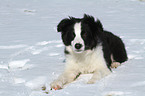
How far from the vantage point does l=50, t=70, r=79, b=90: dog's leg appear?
389cm

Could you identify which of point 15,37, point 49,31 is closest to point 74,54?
point 15,37

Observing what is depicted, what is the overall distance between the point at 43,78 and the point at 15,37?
3.52 metres

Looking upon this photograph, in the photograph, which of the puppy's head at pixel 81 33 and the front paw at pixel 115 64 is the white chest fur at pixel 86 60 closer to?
the puppy's head at pixel 81 33

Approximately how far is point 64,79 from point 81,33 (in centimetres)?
77

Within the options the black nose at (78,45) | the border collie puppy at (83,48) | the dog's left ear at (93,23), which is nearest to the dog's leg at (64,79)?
the border collie puppy at (83,48)

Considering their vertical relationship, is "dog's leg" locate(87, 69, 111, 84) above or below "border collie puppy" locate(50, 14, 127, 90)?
below

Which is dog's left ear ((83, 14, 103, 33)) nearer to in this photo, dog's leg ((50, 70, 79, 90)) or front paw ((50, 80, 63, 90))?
dog's leg ((50, 70, 79, 90))

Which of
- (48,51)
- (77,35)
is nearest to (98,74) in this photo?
(77,35)

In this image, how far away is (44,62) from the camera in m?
5.29

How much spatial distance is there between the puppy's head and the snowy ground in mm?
519

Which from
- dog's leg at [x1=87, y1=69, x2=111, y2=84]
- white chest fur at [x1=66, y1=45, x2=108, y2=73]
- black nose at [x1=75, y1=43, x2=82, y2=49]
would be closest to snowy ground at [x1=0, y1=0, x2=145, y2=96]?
→ dog's leg at [x1=87, y1=69, x2=111, y2=84]

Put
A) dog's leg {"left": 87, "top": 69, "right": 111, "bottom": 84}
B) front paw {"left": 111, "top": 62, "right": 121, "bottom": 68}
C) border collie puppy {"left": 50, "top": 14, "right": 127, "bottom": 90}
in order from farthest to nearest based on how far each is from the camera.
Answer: front paw {"left": 111, "top": 62, "right": 121, "bottom": 68}, border collie puppy {"left": 50, "top": 14, "right": 127, "bottom": 90}, dog's leg {"left": 87, "top": 69, "right": 111, "bottom": 84}

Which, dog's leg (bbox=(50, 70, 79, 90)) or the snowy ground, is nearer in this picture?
the snowy ground

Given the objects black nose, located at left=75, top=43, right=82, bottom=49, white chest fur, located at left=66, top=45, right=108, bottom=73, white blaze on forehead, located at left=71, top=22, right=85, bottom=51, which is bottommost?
white chest fur, located at left=66, top=45, right=108, bottom=73
